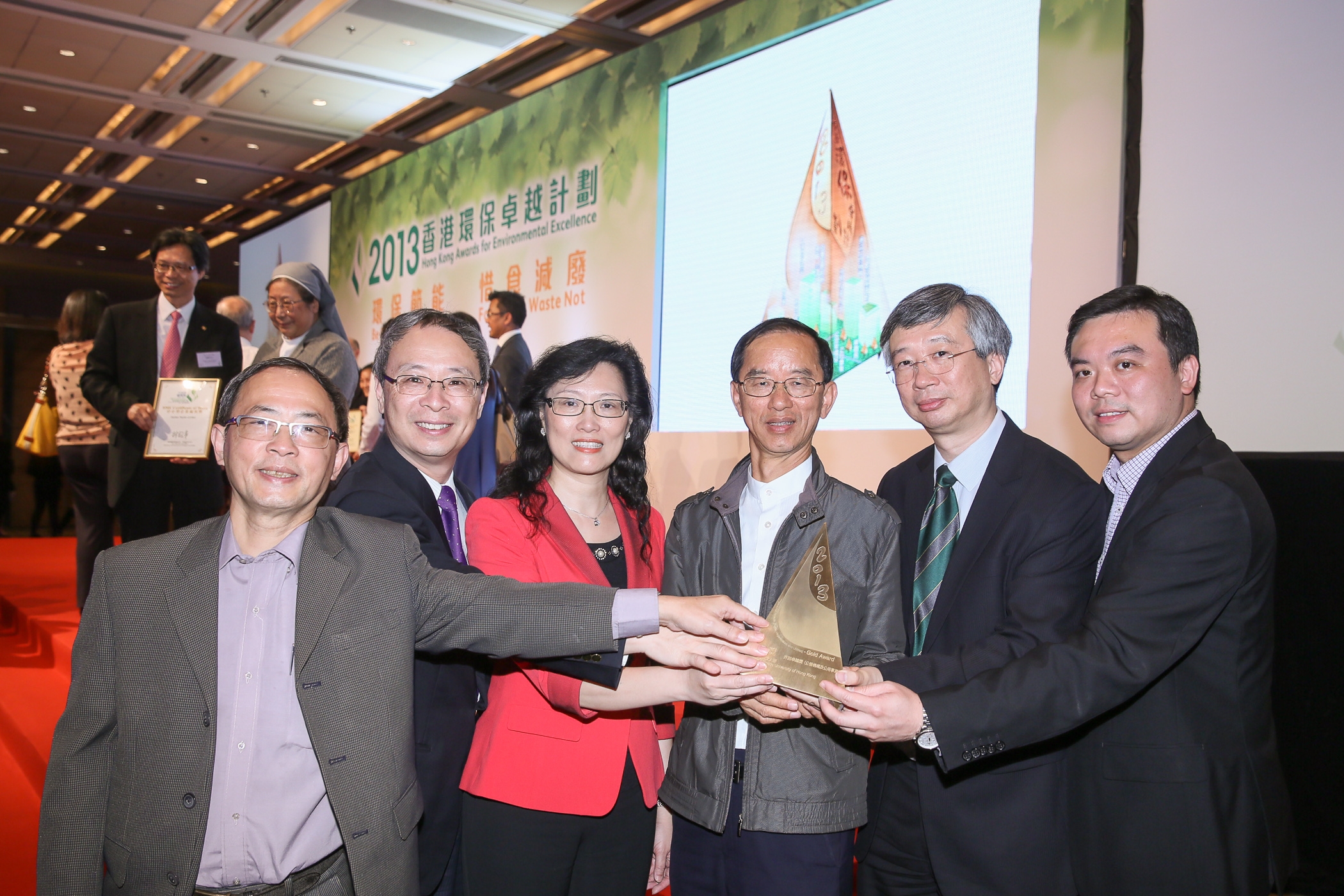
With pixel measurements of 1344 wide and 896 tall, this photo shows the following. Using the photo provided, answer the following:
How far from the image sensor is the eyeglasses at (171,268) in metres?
4.02

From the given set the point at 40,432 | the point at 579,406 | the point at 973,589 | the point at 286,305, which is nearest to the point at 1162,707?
the point at 973,589

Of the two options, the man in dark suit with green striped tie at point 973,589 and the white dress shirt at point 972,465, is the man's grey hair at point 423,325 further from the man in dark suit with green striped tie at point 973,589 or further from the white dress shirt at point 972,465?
the white dress shirt at point 972,465

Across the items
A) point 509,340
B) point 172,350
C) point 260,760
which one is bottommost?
point 260,760

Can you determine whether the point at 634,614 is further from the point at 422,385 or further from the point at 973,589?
the point at 422,385

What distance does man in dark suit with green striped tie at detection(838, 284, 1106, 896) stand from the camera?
159 cm

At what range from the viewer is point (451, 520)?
2.11 meters

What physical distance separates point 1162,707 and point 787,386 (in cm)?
91

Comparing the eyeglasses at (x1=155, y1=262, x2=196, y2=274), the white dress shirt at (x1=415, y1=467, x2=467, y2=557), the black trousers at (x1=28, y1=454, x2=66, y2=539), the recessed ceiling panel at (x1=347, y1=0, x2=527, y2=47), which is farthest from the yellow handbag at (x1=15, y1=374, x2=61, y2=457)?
the black trousers at (x1=28, y1=454, x2=66, y2=539)

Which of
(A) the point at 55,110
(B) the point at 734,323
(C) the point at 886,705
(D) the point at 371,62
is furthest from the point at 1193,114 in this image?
(A) the point at 55,110

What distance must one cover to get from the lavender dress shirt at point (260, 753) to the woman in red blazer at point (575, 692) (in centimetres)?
33

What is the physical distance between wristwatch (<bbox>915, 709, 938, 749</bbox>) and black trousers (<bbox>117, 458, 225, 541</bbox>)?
11.9 ft

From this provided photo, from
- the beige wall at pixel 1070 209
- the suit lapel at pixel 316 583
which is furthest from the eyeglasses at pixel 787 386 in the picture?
the beige wall at pixel 1070 209

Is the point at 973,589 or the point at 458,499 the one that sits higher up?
the point at 458,499

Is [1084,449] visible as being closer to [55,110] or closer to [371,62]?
[371,62]
